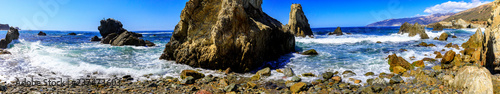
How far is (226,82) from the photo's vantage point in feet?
23.5

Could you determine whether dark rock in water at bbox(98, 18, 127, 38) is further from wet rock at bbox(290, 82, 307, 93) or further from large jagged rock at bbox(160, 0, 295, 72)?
wet rock at bbox(290, 82, 307, 93)

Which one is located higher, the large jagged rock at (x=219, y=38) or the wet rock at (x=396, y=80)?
the large jagged rock at (x=219, y=38)

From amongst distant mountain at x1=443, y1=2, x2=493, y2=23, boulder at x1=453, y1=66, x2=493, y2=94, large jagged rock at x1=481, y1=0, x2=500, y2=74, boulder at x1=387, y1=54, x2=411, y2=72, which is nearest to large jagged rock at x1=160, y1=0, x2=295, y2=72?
boulder at x1=387, y1=54, x2=411, y2=72

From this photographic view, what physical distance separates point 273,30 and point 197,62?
4.86 m

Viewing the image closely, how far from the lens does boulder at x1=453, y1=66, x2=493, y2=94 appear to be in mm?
4203

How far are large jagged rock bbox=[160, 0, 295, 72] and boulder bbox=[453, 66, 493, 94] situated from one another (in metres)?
6.32

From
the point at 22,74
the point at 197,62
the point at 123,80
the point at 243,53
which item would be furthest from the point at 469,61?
the point at 22,74

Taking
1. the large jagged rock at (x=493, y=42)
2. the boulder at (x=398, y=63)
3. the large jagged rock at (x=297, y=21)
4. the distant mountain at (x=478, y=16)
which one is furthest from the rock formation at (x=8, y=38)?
the distant mountain at (x=478, y=16)

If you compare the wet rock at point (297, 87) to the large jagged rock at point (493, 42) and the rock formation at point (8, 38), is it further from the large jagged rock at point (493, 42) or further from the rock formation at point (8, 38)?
the rock formation at point (8, 38)

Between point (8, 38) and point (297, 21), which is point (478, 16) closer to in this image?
point (297, 21)

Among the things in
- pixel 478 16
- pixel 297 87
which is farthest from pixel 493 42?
pixel 478 16

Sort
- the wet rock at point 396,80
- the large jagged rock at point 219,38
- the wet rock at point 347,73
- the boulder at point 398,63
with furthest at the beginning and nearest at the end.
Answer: the large jagged rock at point 219,38 < the boulder at point 398,63 < the wet rock at point 347,73 < the wet rock at point 396,80

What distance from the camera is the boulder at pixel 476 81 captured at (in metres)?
4.20

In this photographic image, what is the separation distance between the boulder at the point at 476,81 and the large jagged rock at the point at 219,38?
632cm
